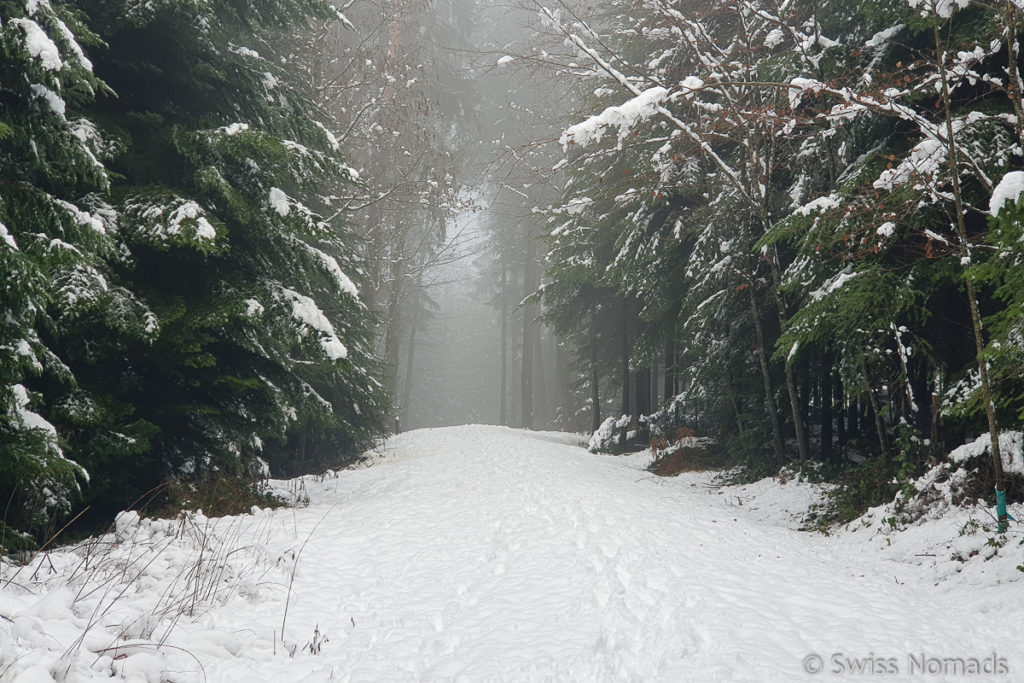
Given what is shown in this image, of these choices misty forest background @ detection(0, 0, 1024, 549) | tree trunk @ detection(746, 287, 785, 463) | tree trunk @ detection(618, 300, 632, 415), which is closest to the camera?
misty forest background @ detection(0, 0, 1024, 549)

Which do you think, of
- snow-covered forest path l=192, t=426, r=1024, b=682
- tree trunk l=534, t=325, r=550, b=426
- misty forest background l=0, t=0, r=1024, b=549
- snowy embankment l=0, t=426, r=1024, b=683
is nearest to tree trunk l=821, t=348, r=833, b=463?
misty forest background l=0, t=0, r=1024, b=549

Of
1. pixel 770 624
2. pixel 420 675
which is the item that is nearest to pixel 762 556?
pixel 770 624

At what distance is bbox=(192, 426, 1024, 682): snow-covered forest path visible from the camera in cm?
335

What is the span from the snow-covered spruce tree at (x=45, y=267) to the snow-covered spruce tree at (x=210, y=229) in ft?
1.46

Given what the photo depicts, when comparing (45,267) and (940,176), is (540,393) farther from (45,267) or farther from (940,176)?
(45,267)

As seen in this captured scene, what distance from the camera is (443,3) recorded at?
80.8 feet

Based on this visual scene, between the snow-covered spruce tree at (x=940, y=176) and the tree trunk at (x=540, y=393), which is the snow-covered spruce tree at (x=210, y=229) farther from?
the tree trunk at (x=540, y=393)

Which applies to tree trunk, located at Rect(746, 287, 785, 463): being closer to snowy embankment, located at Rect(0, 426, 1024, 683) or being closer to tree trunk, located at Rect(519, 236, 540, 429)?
snowy embankment, located at Rect(0, 426, 1024, 683)

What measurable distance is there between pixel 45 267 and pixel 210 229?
5.78 ft

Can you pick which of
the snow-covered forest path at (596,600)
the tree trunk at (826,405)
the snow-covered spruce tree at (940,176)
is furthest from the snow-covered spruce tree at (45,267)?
the tree trunk at (826,405)

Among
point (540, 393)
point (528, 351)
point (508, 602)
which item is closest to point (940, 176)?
point (508, 602)

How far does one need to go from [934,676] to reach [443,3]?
89.8 feet

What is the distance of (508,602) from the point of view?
4.34 metres

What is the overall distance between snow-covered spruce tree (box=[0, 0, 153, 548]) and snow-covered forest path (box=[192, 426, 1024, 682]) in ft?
7.24
